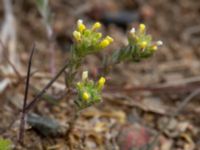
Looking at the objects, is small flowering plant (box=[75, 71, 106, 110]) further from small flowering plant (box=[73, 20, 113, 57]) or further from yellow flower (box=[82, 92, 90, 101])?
small flowering plant (box=[73, 20, 113, 57])

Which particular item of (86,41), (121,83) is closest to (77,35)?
(86,41)

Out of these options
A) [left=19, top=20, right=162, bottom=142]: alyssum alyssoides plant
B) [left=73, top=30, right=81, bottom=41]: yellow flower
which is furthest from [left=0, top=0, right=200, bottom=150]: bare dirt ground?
[left=73, top=30, right=81, bottom=41]: yellow flower

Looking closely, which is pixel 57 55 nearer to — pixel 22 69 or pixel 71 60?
pixel 22 69

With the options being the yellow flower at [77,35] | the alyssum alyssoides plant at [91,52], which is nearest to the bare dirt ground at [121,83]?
the alyssum alyssoides plant at [91,52]

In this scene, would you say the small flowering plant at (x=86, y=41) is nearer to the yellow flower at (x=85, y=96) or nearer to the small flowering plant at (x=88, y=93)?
the small flowering plant at (x=88, y=93)

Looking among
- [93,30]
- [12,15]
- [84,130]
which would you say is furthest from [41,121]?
[12,15]

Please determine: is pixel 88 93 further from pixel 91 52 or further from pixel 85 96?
pixel 91 52
